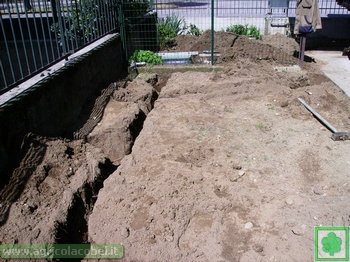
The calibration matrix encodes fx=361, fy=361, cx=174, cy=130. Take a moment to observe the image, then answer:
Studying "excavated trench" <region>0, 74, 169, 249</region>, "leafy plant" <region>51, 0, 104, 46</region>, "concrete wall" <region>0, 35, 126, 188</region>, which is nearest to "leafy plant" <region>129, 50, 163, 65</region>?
"concrete wall" <region>0, 35, 126, 188</region>

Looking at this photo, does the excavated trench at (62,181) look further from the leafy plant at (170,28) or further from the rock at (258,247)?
the leafy plant at (170,28)

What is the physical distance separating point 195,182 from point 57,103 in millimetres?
2358

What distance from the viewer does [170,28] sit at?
10.8m

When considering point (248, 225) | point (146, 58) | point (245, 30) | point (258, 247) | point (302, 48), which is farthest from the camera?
point (245, 30)

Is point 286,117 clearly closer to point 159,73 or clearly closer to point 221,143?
point 221,143

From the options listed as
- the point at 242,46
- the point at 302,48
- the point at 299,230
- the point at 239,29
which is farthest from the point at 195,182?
the point at 239,29

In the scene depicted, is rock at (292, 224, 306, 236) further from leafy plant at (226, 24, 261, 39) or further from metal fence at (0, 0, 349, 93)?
leafy plant at (226, 24, 261, 39)

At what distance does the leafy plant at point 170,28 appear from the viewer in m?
10.2

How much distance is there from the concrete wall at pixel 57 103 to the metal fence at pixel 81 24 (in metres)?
0.29

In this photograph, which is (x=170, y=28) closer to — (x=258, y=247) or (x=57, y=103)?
(x=57, y=103)

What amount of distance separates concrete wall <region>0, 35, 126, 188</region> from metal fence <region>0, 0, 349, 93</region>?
0.29m

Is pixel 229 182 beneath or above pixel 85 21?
beneath

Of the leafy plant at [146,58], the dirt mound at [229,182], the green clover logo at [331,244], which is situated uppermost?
the leafy plant at [146,58]

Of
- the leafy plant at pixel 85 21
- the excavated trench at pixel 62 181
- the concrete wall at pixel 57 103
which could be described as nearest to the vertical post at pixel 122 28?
the concrete wall at pixel 57 103
